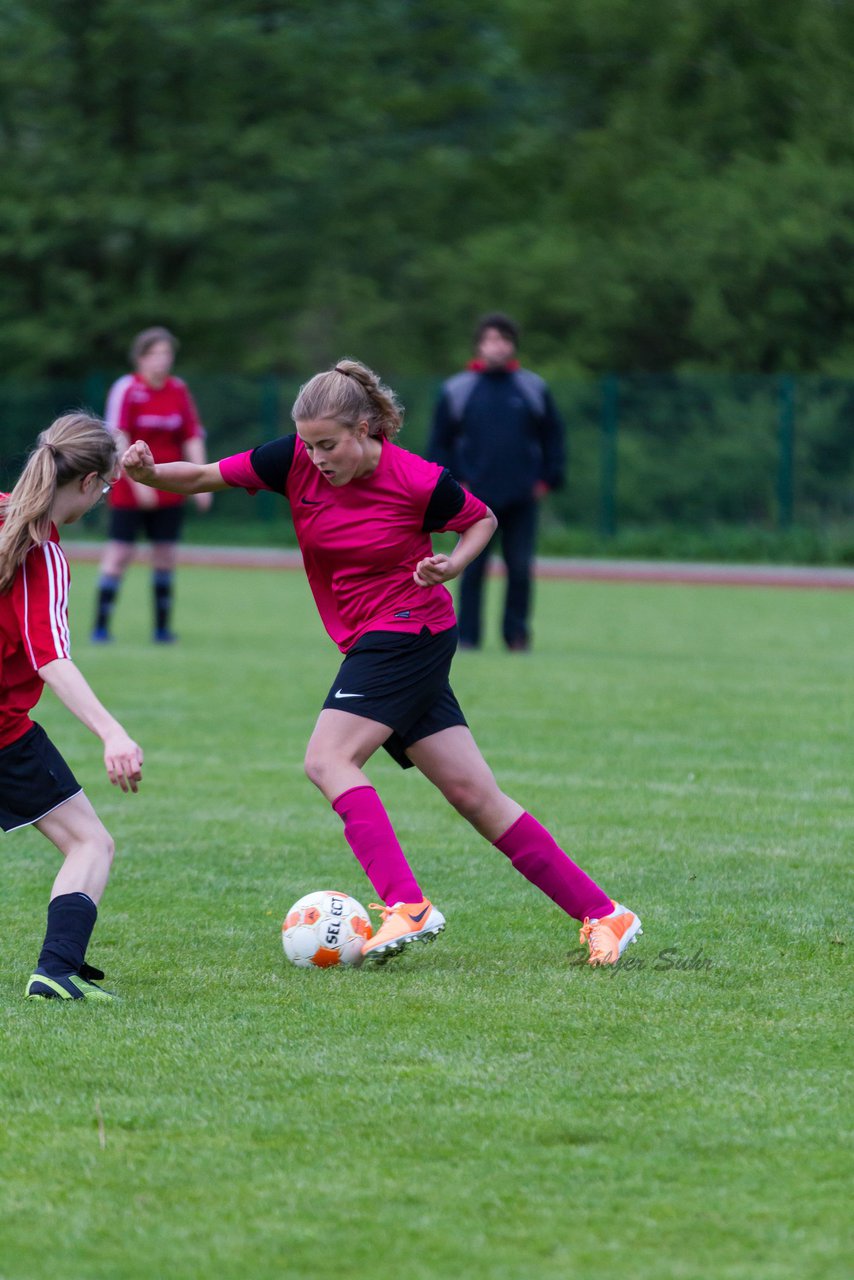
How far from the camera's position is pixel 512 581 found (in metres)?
12.7

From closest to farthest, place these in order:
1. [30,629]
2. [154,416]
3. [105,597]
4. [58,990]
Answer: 1. [30,629]
2. [58,990]
3. [154,416]
4. [105,597]

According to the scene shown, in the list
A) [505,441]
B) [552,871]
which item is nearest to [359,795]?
[552,871]

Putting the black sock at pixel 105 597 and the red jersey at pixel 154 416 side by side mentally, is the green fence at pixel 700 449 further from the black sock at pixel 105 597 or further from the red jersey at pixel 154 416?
the red jersey at pixel 154 416

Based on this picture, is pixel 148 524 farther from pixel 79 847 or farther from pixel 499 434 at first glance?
pixel 79 847

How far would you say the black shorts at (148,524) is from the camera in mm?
13367

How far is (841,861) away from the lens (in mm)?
6359

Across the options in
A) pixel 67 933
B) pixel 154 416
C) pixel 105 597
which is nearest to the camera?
pixel 67 933

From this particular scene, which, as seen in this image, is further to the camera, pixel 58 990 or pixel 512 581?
pixel 512 581

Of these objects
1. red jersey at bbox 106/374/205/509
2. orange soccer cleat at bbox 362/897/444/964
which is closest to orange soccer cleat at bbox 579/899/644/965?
orange soccer cleat at bbox 362/897/444/964

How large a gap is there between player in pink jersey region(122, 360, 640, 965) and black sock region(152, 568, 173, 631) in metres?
8.37

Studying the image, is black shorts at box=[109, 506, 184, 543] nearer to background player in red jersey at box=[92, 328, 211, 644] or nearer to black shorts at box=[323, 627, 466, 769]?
background player in red jersey at box=[92, 328, 211, 644]

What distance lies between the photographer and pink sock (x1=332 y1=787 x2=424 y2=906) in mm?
4953

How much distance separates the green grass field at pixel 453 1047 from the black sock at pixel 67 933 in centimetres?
13

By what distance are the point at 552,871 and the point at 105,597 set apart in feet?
28.6
